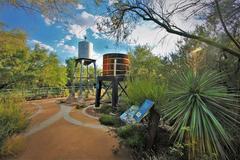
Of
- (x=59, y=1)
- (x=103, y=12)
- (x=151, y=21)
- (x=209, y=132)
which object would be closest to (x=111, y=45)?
(x=103, y=12)

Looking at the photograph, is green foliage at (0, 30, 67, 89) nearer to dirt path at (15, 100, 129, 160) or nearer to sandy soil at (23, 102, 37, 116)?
sandy soil at (23, 102, 37, 116)

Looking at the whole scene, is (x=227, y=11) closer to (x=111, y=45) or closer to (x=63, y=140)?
(x=111, y=45)

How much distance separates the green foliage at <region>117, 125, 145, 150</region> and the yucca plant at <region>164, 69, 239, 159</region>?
3.60ft

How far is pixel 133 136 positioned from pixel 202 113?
2005mm

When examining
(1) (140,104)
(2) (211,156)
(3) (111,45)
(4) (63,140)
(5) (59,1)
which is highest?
(5) (59,1)

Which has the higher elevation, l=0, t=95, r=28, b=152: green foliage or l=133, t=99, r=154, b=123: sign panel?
l=133, t=99, r=154, b=123: sign panel

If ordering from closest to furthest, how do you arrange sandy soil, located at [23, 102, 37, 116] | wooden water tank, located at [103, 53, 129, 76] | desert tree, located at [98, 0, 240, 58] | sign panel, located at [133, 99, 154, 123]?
sign panel, located at [133, 99, 154, 123], desert tree, located at [98, 0, 240, 58], sandy soil, located at [23, 102, 37, 116], wooden water tank, located at [103, 53, 129, 76]

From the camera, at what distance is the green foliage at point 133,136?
16.0 feet

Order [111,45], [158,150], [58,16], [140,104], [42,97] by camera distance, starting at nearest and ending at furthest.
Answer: [58,16]
[158,150]
[140,104]
[111,45]
[42,97]

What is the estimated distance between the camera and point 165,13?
17.7 ft

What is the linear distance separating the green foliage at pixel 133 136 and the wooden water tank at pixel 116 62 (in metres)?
8.40

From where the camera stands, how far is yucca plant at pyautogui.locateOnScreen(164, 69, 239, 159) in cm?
370

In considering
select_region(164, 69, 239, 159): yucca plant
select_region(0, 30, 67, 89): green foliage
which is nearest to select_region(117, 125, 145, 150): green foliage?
select_region(164, 69, 239, 159): yucca plant

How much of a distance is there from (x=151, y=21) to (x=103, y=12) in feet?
4.43
